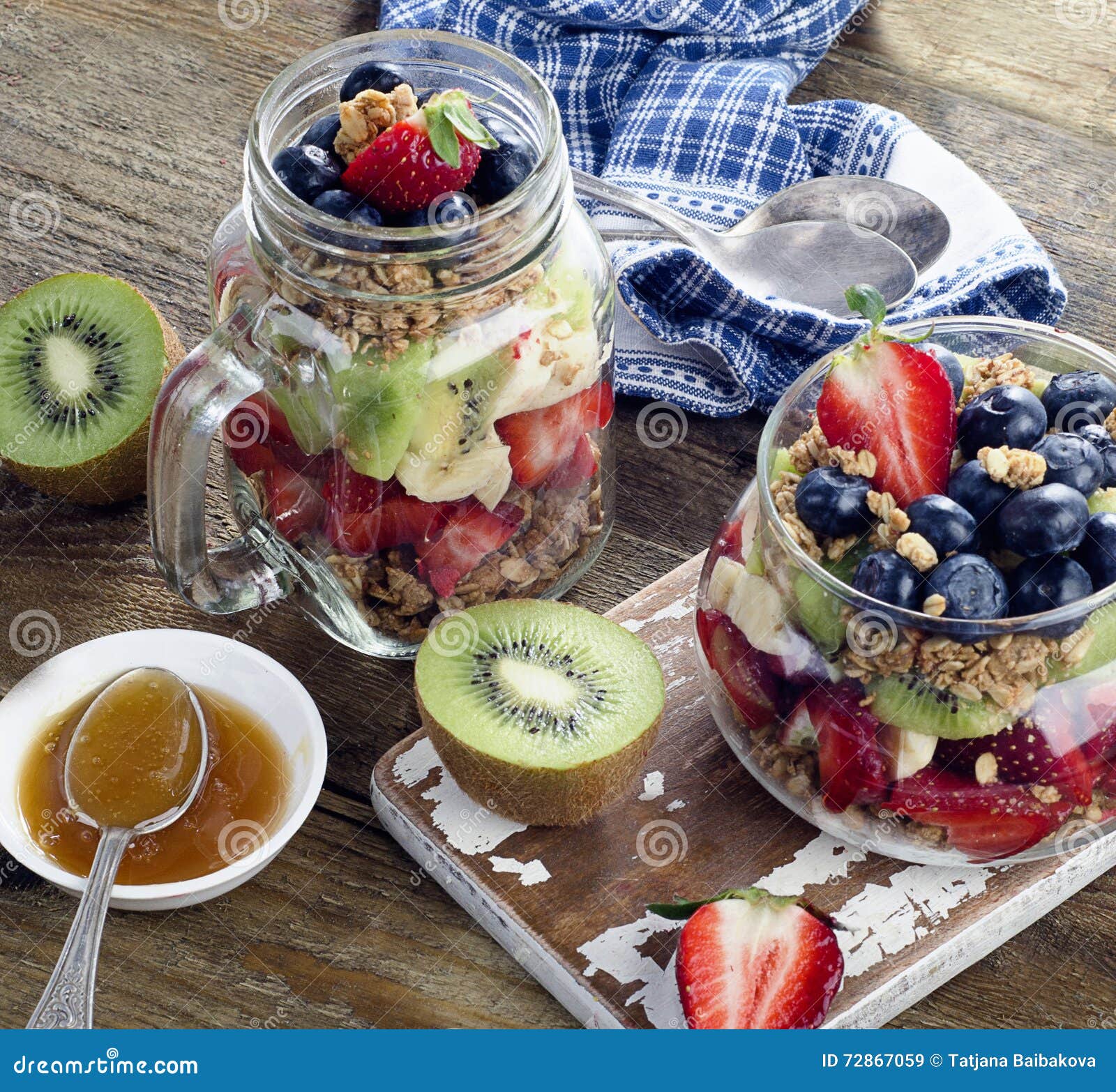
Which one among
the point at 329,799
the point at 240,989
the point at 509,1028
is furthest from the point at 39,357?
the point at 509,1028

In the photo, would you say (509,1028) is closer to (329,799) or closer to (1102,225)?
(329,799)

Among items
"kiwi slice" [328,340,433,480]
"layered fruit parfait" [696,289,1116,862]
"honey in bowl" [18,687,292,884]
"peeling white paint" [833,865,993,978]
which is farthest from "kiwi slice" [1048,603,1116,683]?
"honey in bowl" [18,687,292,884]

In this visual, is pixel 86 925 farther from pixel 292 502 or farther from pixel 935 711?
pixel 935 711

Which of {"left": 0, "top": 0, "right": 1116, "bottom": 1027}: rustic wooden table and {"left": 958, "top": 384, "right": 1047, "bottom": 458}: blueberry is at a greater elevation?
{"left": 958, "top": 384, "right": 1047, "bottom": 458}: blueberry

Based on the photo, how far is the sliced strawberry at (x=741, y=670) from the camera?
40.4 inches

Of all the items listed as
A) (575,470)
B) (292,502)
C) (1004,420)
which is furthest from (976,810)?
(292,502)

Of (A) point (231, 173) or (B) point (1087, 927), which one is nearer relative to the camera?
(B) point (1087, 927)

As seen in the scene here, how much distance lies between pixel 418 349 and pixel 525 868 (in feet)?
1.35

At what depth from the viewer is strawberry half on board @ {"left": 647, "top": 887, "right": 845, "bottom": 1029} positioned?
990 millimetres

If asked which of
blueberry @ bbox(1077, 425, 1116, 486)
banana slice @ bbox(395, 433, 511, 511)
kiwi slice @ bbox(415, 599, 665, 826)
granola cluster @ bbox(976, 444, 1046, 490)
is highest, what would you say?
granola cluster @ bbox(976, 444, 1046, 490)

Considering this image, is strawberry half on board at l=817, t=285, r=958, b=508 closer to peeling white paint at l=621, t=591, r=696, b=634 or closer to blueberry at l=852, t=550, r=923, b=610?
blueberry at l=852, t=550, r=923, b=610

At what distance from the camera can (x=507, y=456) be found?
1.09 metres

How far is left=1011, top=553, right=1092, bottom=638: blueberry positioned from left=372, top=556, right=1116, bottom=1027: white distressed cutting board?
233 mm

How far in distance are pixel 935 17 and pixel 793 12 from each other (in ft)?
0.74
